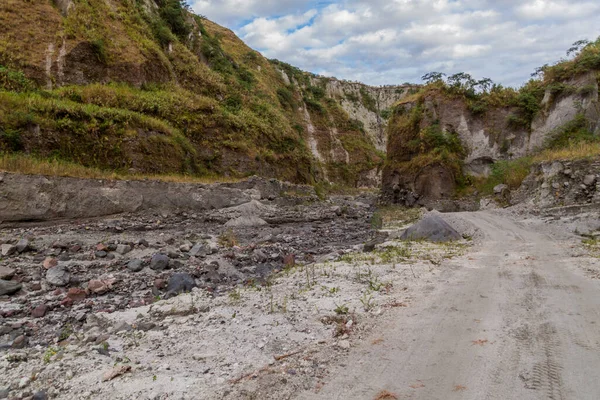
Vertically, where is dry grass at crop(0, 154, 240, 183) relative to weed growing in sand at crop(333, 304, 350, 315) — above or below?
above

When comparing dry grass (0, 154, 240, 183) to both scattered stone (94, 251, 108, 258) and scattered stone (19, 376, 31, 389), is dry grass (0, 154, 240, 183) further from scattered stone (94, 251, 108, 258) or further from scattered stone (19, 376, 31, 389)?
scattered stone (19, 376, 31, 389)

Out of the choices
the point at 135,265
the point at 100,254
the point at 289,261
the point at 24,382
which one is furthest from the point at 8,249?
the point at 24,382

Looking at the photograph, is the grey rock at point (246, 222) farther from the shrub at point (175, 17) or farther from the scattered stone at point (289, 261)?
the shrub at point (175, 17)

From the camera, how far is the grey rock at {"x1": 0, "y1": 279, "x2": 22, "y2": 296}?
23.6 ft

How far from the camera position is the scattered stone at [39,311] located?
615 cm

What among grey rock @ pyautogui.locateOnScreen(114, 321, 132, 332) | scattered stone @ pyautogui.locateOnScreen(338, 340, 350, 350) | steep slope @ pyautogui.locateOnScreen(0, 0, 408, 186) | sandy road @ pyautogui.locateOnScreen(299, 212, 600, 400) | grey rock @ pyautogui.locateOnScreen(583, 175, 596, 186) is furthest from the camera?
steep slope @ pyautogui.locateOnScreen(0, 0, 408, 186)

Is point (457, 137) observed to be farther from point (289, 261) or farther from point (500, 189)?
point (289, 261)

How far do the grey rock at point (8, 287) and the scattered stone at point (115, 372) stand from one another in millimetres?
4865

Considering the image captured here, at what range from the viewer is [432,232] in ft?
40.7

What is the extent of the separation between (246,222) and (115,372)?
46.0 ft

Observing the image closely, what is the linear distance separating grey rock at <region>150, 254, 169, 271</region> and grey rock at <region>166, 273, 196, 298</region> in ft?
5.22

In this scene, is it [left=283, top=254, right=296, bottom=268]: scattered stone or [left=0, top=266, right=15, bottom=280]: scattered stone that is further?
[left=283, top=254, right=296, bottom=268]: scattered stone

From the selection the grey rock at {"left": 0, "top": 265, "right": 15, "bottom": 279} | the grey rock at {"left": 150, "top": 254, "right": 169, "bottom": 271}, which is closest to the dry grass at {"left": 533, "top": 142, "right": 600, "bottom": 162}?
the grey rock at {"left": 150, "top": 254, "right": 169, "bottom": 271}

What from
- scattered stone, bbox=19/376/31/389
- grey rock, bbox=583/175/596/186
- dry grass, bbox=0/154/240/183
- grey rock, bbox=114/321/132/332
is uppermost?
dry grass, bbox=0/154/240/183
